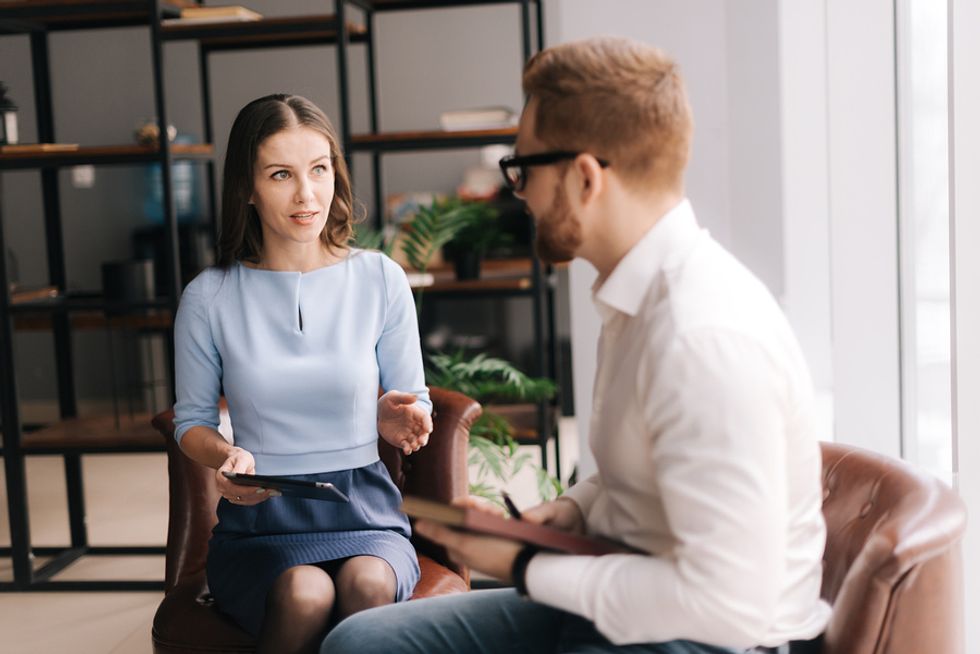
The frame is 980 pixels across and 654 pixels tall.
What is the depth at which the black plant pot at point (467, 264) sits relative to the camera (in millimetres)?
3887

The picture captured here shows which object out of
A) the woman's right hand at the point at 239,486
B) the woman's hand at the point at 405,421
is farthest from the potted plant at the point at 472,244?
the woman's right hand at the point at 239,486

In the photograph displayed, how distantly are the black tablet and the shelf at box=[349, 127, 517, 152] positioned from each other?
76.7 inches

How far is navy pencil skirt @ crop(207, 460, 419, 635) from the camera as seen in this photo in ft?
6.64

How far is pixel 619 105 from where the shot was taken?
1263 mm

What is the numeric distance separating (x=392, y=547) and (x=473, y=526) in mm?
928

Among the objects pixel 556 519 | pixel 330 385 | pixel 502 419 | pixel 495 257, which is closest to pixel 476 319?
pixel 495 257

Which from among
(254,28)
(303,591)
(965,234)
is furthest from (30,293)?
(965,234)

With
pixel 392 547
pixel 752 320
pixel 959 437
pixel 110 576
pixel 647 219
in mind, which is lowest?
pixel 110 576

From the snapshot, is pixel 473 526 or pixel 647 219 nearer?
pixel 473 526

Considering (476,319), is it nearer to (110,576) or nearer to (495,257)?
(495,257)

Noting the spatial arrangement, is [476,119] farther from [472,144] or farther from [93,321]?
[93,321]

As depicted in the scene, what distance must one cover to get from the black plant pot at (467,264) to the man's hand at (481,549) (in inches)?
102

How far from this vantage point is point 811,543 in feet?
4.37

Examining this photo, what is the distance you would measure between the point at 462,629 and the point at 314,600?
451 mm
